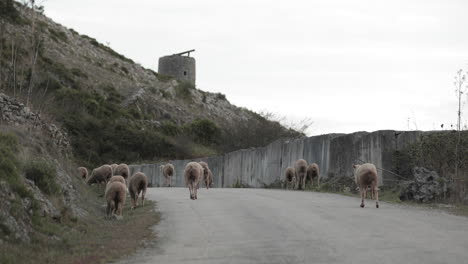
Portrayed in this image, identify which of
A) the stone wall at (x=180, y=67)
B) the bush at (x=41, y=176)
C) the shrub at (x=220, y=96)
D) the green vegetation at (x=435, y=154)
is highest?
the stone wall at (x=180, y=67)

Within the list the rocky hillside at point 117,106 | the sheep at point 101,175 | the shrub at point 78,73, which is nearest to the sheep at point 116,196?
the sheep at point 101,175

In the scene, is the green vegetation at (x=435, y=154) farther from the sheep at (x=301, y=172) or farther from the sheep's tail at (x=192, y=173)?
the sheep's tail at (x=192, y=173)

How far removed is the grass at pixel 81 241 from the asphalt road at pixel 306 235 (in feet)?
1.39

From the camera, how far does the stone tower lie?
293 feet

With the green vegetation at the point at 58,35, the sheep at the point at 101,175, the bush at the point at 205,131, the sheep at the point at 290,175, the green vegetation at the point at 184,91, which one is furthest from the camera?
the green vegetation at the point at 184,91

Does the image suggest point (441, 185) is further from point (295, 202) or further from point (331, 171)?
point (331, 171)

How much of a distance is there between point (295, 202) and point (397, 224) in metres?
5.25

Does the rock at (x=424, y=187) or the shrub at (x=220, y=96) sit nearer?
the rock at (x=424, y=187)

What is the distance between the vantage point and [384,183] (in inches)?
835

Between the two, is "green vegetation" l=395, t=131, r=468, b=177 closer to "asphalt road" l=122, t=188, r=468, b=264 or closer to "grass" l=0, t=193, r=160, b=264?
"asphalt road" l=122, t=188, r=468, b=264

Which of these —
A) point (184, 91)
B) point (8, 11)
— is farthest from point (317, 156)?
point (184, 91)

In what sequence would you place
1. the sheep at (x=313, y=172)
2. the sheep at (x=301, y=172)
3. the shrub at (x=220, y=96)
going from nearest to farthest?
the sheep at (x=313, y=172), the sheep at (x=301, y=172), the shrub at (x=220, y=96)

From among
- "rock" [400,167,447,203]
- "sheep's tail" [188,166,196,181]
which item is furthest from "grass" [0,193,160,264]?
"rock" [400,167,447,203]

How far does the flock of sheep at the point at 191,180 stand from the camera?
14797 mm
